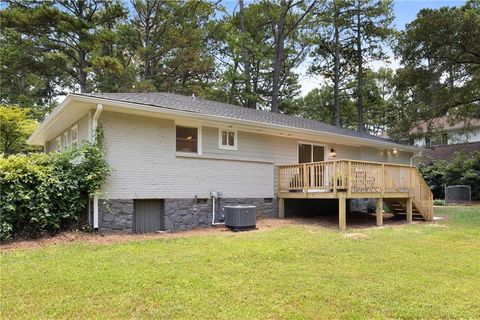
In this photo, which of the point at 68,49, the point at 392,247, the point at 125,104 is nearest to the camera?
the point at 392,247

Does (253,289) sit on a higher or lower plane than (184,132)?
lower

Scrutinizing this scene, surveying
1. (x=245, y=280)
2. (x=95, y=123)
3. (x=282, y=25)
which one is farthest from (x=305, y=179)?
(x=282, y=25)

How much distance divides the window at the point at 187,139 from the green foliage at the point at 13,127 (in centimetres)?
1116

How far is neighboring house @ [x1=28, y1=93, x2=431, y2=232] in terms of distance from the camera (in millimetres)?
8789

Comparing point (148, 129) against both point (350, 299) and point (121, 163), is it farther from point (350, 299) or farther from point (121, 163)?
point (350, 299)

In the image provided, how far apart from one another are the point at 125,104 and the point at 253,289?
19.1 feet

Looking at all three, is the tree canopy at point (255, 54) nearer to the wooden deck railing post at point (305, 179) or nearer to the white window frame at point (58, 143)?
the white window frame at point (58, 143)

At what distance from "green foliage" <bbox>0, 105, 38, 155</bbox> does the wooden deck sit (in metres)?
13.1

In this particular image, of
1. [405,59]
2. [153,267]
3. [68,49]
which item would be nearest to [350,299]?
[153,267]

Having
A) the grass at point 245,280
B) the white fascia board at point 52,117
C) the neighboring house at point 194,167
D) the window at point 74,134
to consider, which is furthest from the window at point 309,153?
the white fascia board at point 52,117

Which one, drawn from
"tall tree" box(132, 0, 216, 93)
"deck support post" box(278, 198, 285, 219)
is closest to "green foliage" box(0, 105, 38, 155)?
"tall tree" box(132, 0, 216, 93)

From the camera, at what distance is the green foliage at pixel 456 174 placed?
19.7 m

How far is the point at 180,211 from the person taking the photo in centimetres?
978

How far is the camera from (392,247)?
7266 millimetres
